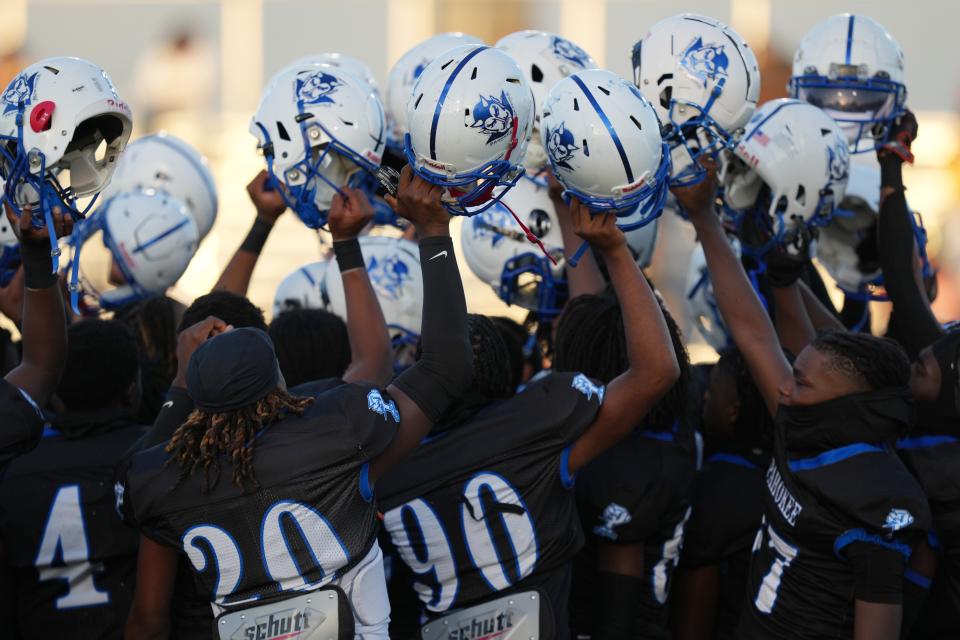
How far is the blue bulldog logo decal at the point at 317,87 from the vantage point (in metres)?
4.05

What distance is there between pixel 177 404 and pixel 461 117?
1.10 metres

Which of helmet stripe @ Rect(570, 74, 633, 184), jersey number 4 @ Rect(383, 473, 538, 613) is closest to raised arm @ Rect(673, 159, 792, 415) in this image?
helmet stripe @ Rect(570, 74, 633, 184)

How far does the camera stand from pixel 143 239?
5043 mm

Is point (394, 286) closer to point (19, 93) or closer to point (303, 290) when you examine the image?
point (303, 290)

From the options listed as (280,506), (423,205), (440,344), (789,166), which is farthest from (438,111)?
(789,166)

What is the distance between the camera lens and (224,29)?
A: 14.6m

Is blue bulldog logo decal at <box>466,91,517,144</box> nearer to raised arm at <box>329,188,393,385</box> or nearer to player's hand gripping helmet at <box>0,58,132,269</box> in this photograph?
raised arm at <box>329,188,393,385</box>

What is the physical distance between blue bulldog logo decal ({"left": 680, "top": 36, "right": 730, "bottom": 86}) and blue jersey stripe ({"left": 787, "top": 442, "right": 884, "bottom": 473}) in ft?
3.85

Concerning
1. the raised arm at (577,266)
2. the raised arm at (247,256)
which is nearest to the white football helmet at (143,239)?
the raised arm at (247,256)

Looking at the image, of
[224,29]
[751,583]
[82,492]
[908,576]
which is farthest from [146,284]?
[224,29]

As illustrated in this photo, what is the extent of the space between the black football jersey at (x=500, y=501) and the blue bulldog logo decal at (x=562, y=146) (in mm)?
577

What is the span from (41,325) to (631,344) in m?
1.64

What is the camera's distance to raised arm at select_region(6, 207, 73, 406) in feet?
11.6

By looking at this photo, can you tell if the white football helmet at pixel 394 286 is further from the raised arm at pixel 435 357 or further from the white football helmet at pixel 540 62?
the raised arm at pixel 435 357
